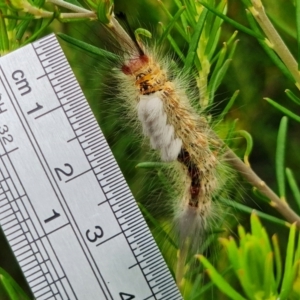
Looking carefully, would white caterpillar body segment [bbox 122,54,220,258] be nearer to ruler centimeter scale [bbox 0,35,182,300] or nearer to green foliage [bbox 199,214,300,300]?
ruler centimeter scale [bbox 0,35,182,300]

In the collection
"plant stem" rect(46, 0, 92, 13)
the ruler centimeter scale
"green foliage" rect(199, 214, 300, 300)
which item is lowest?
"green foliage" rect(199, 214, 300, 300)

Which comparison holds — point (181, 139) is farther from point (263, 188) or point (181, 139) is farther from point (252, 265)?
point (252, 265)

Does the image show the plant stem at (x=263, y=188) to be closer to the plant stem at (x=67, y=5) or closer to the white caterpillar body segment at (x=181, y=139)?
the white caterpillar body segment at (x=181, y=139)

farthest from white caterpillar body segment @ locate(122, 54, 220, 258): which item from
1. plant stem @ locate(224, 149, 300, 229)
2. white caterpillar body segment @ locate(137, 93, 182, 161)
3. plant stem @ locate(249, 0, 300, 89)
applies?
plant stem @ locate(249, 0, 300, 89)

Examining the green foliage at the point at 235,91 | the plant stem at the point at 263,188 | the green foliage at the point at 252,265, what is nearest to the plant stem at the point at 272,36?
the green foliage at the point at 235,91

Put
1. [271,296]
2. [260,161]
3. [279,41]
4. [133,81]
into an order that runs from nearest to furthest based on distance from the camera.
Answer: [271,296]
[279,41]
[133,81]
[260,161]

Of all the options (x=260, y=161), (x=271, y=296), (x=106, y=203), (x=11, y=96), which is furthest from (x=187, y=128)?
(x=260, y=161)

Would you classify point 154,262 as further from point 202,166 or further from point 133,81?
point 133,81
